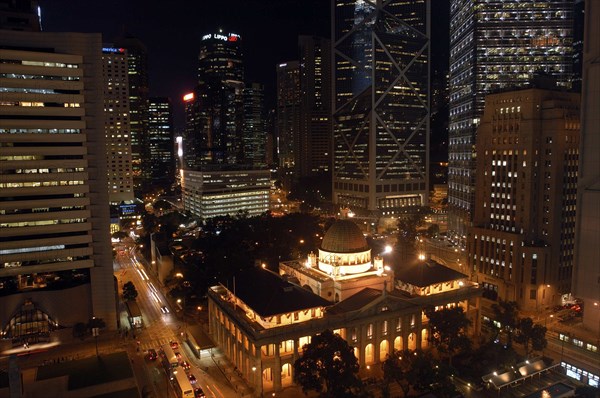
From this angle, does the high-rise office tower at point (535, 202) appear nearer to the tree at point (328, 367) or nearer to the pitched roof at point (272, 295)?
the pitched roof at point (272, 295)

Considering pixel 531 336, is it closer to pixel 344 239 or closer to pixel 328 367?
pixel 344 239

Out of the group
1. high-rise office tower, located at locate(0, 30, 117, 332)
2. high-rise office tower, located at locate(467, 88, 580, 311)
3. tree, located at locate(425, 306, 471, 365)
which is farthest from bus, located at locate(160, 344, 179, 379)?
high-rise office tower, located at locate(467, 88, 580, 311)

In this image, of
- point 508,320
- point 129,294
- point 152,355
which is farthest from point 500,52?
point 152,355

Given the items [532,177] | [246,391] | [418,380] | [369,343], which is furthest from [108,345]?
[532,177]

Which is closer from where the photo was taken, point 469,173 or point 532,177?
point 532,177

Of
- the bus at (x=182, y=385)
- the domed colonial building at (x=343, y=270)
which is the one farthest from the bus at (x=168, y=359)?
the domed colonial building at (x=343, y=270)

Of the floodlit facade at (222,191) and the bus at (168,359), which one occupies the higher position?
the floodlit facade at (222,191)

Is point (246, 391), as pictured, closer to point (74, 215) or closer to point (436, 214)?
point (74, 215)
